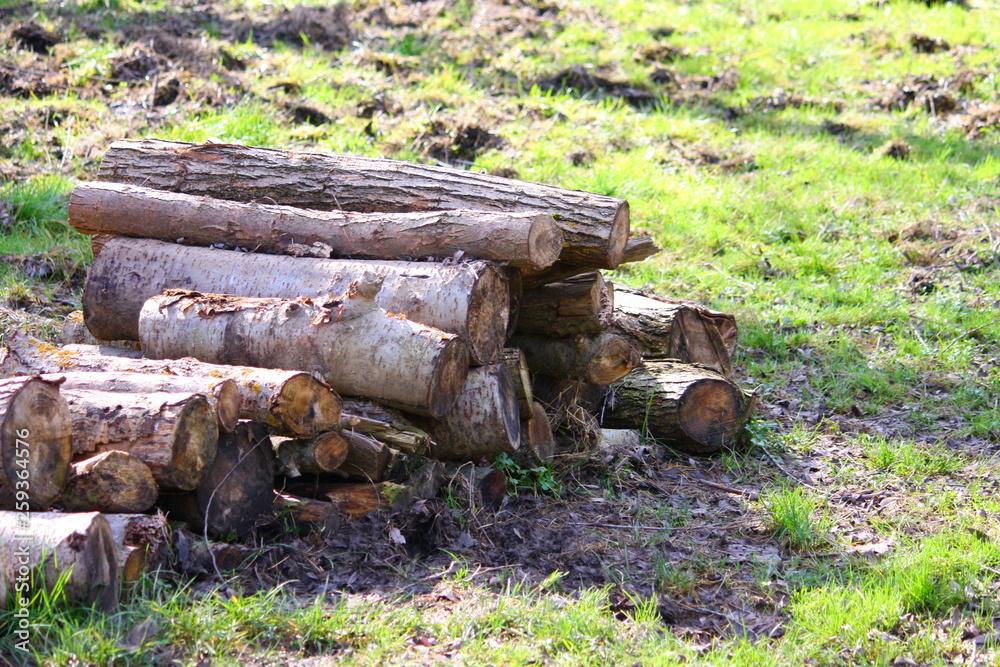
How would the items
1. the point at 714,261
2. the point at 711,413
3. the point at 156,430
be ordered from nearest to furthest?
the point at 156,430 → the point at 711,413 → the point at 714,261

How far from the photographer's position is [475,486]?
13.1ft

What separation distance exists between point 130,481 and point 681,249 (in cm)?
533

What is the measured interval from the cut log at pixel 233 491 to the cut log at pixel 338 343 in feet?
1.65

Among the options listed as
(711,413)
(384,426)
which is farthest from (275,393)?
(711,413)

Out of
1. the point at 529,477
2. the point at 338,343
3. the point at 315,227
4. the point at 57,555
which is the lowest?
the point at 529,477

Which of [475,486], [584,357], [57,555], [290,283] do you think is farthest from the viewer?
[584,357]

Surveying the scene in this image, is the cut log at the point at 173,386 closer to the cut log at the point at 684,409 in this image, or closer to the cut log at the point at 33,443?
the cut log at the point at 33,443

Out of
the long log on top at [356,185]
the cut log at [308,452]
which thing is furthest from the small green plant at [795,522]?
the cut log at [308,452]

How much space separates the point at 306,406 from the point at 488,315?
39.5 inches

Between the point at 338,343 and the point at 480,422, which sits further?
the point at 480,422

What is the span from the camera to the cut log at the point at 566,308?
→ 4566 millimetres

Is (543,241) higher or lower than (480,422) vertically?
higher

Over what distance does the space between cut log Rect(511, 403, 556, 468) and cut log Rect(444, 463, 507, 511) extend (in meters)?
0.19

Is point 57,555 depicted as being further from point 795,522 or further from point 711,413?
point 711,413
